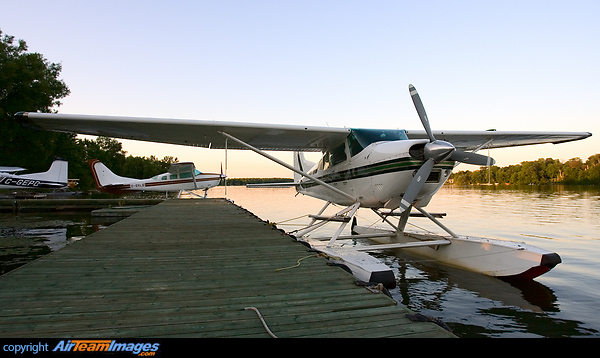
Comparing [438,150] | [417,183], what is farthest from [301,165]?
[438,150]

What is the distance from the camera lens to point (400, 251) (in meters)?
8.55

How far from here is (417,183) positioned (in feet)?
18.8

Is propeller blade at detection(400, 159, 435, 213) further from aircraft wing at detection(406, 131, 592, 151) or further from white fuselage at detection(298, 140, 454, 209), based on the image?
aircraft wing at detection(406, 131, 592, 151)

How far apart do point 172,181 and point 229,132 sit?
673 inches

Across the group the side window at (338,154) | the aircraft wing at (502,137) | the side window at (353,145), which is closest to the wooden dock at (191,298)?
the side window at (353,145)

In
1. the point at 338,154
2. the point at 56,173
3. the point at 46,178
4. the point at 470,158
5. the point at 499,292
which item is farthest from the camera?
the point at 56,173

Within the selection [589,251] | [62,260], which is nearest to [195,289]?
[62,260]

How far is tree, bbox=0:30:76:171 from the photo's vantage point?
26.9 m

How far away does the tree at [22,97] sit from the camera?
2691 centimetres

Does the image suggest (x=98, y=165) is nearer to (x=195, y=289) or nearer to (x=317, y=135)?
(x=317, y=135)

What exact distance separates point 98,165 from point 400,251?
23023 millimetres

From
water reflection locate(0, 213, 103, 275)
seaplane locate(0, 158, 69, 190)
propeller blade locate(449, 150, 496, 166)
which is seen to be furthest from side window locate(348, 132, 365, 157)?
seaplane locate(0, 158, 69, 190)
